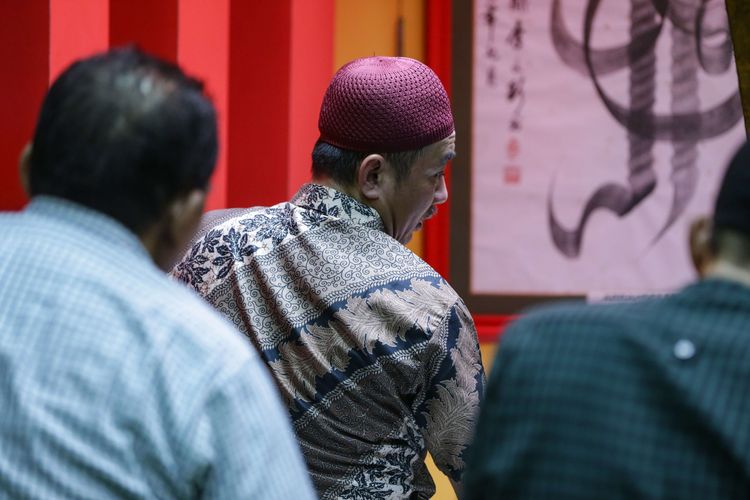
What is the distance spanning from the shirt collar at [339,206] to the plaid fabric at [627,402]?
810mm

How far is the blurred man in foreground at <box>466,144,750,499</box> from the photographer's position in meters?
1.08

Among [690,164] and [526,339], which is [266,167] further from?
[526,339]

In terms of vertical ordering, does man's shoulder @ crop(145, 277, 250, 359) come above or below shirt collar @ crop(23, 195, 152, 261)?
below

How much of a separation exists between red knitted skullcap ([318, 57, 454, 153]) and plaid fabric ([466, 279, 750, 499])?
0.84 metres

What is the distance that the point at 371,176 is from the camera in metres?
2.00

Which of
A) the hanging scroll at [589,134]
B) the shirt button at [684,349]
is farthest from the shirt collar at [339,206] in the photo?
the hanging scroll at [589,134]

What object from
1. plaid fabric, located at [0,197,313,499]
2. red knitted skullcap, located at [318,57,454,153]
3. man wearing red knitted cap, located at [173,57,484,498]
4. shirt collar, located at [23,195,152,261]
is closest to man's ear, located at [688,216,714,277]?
plaid fabric, located at [0,197,313,499]

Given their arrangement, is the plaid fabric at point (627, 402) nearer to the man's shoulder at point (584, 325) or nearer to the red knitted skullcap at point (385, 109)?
A: the man's shoulder at point (584, 325)

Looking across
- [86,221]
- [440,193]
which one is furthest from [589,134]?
[86,221]

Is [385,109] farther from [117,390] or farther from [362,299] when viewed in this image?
[117,390]

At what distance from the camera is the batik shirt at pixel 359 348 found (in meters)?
1.83

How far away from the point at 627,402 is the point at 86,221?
554 mm

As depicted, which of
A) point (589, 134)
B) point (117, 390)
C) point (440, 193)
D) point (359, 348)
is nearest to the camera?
point (117, 390)

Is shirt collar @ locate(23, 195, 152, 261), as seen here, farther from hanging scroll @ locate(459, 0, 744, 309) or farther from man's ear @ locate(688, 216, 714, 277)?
hanging scroll @ locate(459, 0, 744, 309)
